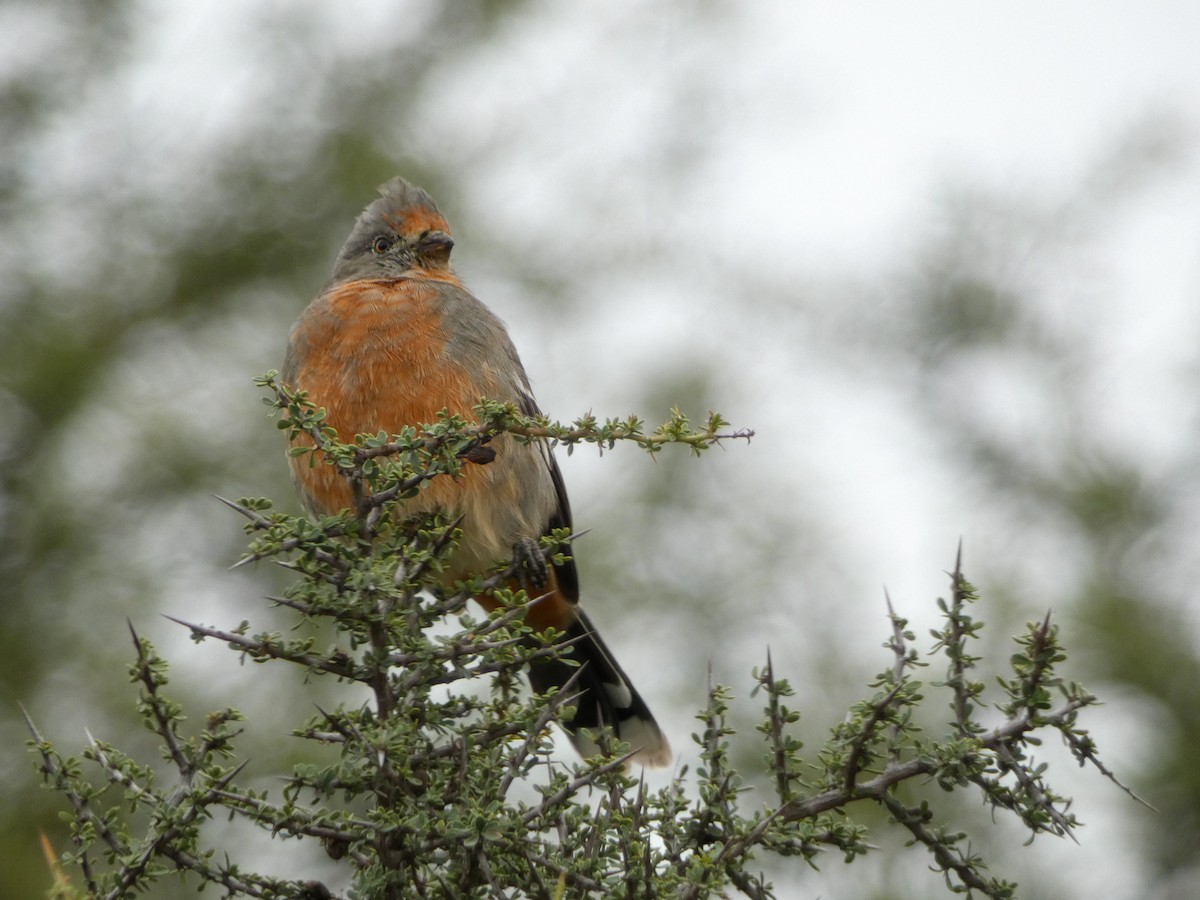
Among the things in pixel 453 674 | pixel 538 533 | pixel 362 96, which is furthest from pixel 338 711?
pixel 362 96

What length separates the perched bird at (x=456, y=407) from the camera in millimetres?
4887

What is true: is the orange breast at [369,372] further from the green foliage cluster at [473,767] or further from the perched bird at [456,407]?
the green foliage cluster at [473,767]

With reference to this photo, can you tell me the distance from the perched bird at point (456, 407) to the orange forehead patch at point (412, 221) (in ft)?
0.99

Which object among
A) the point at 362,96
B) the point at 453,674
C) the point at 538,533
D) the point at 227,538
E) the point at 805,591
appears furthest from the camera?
the point at 362,96

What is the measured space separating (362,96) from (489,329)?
5229 millimetres

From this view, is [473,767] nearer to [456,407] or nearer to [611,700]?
[456,407]

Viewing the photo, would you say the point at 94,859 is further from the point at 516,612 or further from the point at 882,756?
the point at 882,756

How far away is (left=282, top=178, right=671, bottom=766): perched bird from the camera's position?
4.89 metres

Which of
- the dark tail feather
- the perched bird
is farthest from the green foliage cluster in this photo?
the dark tail feather

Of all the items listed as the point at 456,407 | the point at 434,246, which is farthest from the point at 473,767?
the point at 434,246

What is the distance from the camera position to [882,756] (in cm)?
302

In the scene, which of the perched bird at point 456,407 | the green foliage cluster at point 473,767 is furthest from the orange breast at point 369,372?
the green foliage cluster at point 473,767

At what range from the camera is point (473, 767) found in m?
3.08

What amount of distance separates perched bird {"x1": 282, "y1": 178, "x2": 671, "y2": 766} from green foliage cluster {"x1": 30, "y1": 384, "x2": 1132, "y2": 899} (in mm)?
1463
